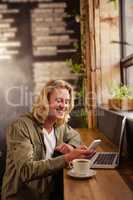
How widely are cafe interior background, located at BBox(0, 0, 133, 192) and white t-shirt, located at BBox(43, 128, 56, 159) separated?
1.50 metres

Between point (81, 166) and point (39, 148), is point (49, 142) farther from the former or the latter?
point (81, 166)

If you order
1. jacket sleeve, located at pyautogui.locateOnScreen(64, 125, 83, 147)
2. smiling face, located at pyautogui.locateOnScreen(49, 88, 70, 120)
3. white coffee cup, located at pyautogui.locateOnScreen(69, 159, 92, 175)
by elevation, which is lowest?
jacket sleeve, located at pyautogui.locateOnScreen(64, 125, 83, 147)

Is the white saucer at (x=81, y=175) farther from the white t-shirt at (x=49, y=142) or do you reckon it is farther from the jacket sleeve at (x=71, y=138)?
the jacket sleeve at (x=71, y=138)

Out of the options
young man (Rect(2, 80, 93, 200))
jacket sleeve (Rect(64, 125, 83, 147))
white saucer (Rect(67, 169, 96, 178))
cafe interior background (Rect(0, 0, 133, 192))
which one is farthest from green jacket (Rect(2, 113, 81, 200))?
cafe interior background (Rect(0, 0, 133, 192))

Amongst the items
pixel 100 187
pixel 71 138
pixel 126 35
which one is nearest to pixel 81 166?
pixel 100 187

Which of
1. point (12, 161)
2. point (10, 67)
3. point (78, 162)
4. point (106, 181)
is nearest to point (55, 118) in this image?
point (12, 161)

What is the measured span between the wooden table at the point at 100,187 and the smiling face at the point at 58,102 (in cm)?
49

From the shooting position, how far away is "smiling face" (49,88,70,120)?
7.49 ft

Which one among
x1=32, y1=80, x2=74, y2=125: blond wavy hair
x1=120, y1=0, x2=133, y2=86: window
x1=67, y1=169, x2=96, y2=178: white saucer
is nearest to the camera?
x1=67, y1=169, x2=96, y2=178: white saucer

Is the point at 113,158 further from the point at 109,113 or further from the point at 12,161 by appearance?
the point at 109,113

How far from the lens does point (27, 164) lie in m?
1.92

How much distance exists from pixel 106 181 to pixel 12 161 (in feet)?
2.13

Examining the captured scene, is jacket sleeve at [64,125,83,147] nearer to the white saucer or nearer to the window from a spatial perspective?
the white saucer

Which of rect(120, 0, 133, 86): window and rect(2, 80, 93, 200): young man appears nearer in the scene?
rect(2, 80, 93, 200): young man
